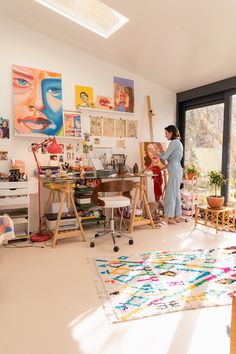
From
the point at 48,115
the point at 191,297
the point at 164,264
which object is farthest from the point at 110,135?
the point at 191,297

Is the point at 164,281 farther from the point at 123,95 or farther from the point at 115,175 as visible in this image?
the point at 123,95

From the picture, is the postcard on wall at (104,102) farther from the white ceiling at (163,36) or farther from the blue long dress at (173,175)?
the blue long dress at (173,175)

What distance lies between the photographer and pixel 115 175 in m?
3.96

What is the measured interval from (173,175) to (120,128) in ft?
3.98

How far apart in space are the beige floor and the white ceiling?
2685 millimetres

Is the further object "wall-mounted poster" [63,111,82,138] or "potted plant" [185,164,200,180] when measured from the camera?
"potted plant" [185,164,200,180]

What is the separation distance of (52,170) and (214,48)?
105 inches

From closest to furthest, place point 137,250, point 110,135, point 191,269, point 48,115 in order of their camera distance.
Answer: point 191,269 → point 137,250 → point 48,115 → point 110,135

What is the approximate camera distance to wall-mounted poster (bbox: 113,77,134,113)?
4.39 m

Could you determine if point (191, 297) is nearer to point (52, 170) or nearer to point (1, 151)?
point (52, 170)

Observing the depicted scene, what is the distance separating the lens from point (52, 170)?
3.84 meters

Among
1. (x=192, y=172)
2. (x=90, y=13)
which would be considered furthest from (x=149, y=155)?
(x=90, y=13)

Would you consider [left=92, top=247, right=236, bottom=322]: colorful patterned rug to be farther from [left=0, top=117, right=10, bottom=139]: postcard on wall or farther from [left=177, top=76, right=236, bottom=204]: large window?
[left=0, top=117, right=10, bottom=139]: postcard on wall

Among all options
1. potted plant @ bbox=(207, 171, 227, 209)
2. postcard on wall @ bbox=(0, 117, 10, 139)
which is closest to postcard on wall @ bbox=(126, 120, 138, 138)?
potted plant @ bbox=(207, 171, 227, 209)
